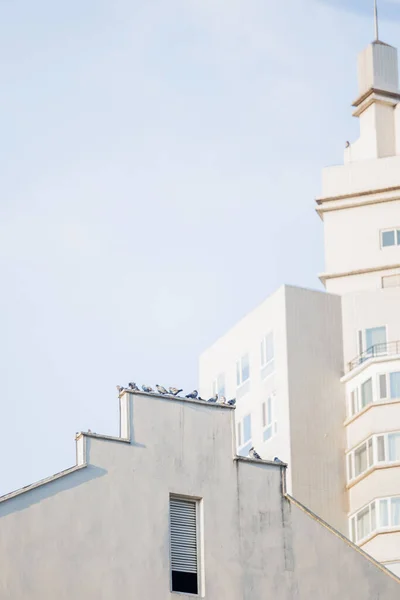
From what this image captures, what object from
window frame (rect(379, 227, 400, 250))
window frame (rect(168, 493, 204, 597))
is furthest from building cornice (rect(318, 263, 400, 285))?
window frame (rect(168, 493, 204, 597))

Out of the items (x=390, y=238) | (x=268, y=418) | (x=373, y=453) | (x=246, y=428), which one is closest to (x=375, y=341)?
(x=268, y=418)

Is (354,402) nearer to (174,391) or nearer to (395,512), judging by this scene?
(395,512)

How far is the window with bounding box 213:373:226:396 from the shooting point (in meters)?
84.5

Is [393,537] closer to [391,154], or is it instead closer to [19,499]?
[391,154]

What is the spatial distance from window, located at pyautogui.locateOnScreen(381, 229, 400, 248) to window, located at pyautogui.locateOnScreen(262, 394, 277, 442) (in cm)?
1085

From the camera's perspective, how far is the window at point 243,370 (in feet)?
270

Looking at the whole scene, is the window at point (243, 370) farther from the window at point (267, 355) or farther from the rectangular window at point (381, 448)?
the rectangular window at point (381, 448)

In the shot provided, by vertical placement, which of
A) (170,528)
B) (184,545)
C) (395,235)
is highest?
(395,235)

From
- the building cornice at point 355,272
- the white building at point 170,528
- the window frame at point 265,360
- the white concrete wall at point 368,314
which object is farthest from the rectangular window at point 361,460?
the white building at point 170,528

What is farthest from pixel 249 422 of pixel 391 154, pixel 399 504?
pixel 391 154

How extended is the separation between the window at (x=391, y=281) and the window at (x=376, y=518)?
1238 cm

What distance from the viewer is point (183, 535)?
42.6 metres

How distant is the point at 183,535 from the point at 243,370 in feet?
131

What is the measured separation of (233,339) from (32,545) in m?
44.3
